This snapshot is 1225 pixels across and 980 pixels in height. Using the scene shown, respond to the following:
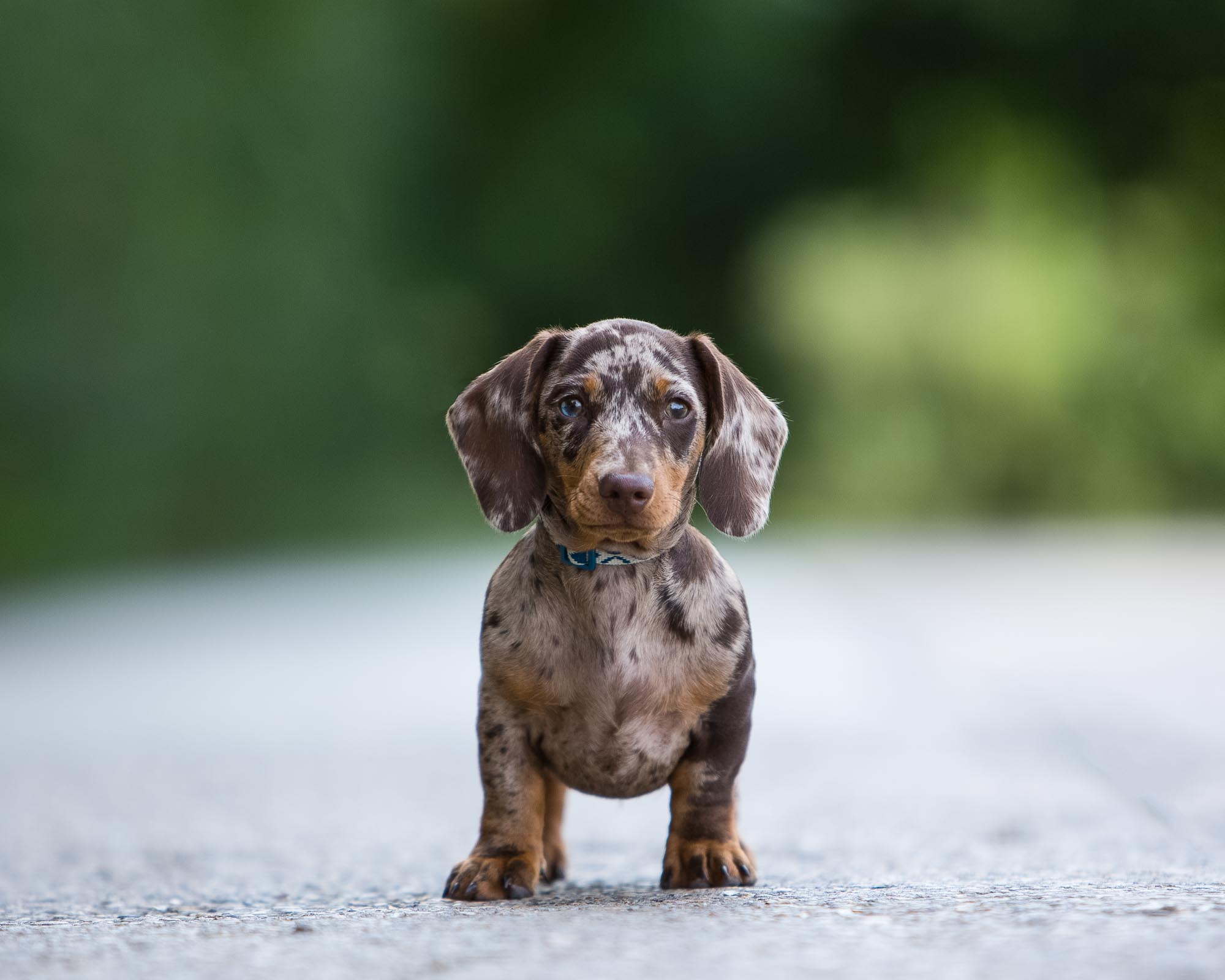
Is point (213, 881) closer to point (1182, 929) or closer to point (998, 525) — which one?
point (1182, 929)

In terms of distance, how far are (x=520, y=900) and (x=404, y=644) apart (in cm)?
617

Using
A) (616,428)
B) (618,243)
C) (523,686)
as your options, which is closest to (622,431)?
(616,428)

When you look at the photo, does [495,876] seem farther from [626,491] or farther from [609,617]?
[626,491]

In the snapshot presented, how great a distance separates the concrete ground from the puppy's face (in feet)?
2.27

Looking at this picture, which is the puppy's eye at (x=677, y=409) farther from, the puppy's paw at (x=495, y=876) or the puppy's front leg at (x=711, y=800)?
the puppy's paw at (x=495, y=876)

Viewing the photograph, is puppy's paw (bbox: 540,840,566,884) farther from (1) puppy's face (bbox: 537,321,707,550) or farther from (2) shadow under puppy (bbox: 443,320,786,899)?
(1) puppy's face (bbox: 537,321,707,550)

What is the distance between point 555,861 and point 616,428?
41.9 inches

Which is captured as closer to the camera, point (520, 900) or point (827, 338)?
point (520, 900)

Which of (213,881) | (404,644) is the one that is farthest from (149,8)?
(213,881)

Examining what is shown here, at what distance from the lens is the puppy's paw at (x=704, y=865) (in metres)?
2.97

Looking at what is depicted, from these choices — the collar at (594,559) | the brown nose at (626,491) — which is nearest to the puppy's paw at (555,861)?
the collar at (594,559)

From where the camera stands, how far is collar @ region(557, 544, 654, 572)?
2.99 metres

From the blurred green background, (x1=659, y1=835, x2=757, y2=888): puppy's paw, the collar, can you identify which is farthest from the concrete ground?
the blurred green background

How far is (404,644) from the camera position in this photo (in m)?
8.99
